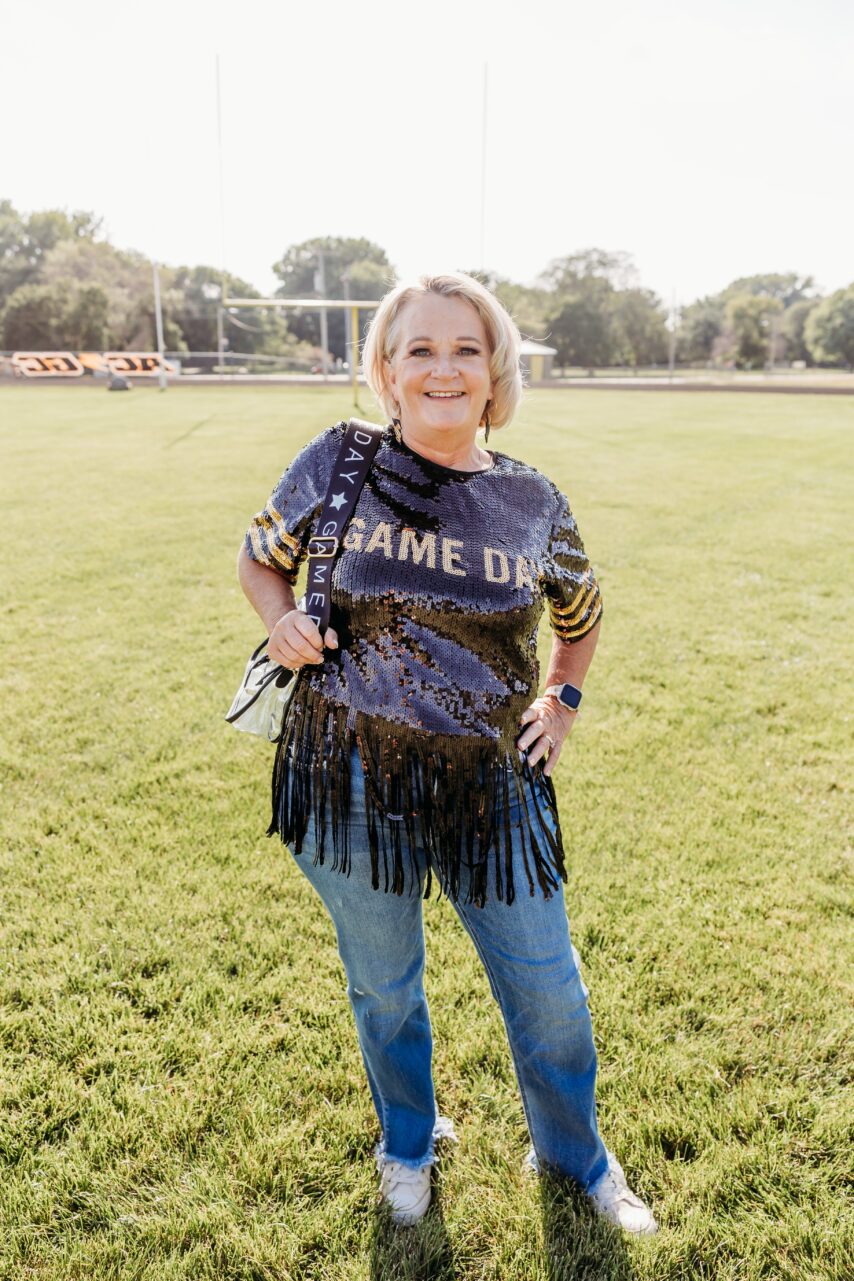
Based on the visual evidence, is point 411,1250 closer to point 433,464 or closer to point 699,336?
point 433,464

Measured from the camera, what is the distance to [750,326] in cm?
6944

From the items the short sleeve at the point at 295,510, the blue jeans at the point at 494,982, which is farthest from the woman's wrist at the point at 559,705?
the short sleeve at the point at 295,510

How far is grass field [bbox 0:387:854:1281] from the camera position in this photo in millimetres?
1918

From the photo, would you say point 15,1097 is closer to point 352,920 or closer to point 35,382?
point 352,920

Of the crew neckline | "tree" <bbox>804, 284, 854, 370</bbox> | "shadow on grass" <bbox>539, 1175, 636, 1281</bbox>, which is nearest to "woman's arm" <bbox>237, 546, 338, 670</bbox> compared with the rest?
the crew neckline

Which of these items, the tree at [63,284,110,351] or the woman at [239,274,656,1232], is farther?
the tree at [63,284,110,351]

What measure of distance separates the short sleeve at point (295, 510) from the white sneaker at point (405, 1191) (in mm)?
1423

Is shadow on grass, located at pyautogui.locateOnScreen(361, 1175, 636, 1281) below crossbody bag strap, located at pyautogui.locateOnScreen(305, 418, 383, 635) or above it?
below

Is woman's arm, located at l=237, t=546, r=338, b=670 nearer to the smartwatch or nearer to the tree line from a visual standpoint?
the smartwatch

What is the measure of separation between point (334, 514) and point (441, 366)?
0.37 meters

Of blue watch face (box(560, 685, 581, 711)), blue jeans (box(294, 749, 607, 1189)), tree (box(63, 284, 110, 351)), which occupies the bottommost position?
blue jeans (box(294, 749, 607, 1189))

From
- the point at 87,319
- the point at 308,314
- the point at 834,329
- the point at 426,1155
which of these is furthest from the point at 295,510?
the point at 308,314

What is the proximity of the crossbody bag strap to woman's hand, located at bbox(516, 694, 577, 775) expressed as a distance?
47 cm

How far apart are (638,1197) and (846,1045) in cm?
87
